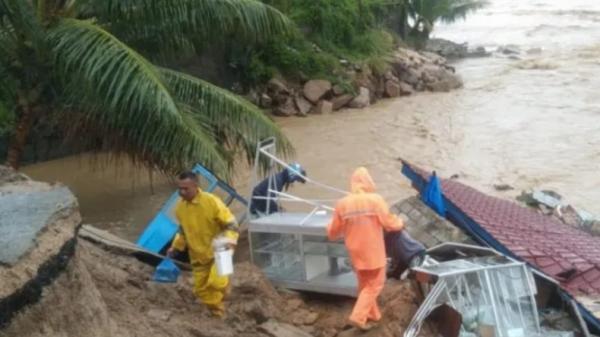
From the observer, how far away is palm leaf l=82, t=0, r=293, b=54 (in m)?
10.6

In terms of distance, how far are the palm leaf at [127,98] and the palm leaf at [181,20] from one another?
71cm

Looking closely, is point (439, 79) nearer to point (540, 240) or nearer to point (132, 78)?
point (132, 78)

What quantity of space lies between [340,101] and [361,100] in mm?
750

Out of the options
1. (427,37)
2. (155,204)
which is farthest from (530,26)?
(155,204)

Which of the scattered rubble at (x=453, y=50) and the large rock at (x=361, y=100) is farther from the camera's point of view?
the scattered rubble at (x=453, y=50)

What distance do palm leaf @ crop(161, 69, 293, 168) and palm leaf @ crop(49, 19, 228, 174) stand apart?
2.74 ft

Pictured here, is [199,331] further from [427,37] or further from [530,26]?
[530,26]

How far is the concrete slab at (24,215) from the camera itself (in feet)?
13.7

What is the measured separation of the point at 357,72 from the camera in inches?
1016

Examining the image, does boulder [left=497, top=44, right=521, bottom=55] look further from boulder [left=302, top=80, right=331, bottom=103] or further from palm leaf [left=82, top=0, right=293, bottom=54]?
palm leaf [left=82, top=0, right=293, bottom=54]

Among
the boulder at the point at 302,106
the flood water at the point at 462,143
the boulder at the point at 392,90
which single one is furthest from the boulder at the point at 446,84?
the boulder at the point at 302,106

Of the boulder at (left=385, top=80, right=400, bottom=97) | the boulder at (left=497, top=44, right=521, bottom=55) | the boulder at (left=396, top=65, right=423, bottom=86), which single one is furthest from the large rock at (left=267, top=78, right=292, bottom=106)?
the boulder at (left=497, top=44, right=521, bottom=55)

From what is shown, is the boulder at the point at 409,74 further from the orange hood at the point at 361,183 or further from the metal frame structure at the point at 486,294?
the orange hood at the point at 361,183

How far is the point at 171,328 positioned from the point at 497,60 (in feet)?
110
